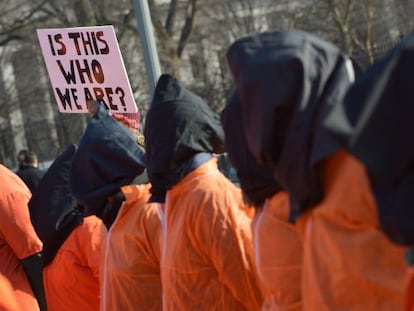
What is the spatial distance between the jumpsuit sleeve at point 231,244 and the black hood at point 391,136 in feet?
5.67

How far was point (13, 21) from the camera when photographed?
31906 millimetres

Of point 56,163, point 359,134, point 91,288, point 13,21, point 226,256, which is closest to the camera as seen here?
point 359,134

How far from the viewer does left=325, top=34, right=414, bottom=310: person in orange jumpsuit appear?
7.54ft

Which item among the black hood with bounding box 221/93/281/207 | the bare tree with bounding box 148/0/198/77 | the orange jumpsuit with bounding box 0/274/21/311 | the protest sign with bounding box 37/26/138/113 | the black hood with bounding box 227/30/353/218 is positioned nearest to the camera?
the black hood with bounding box 227/30/353/218

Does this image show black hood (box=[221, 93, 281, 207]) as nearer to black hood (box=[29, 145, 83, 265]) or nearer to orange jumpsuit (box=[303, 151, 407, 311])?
orange jumpsuit (box=[303, 151, 407, 311])

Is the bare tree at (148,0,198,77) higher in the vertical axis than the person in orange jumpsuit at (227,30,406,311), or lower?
lower

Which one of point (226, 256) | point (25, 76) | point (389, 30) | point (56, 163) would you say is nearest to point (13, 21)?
point (25, 76)

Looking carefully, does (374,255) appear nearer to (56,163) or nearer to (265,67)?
(265,67)

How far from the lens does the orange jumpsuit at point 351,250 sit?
102 inches

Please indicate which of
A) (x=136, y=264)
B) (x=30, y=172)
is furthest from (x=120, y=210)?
(x=30, y=172)

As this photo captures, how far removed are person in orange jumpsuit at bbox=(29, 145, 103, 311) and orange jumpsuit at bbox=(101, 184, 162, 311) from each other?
64 centimetres

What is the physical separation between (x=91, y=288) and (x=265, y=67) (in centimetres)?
306

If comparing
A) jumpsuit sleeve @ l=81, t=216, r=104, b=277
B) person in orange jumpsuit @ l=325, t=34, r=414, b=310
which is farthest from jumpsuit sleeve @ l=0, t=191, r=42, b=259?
person in orange jumpsuit @ l=325, t=34, r=414, b=310

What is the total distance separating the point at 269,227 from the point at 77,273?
2.37 m
